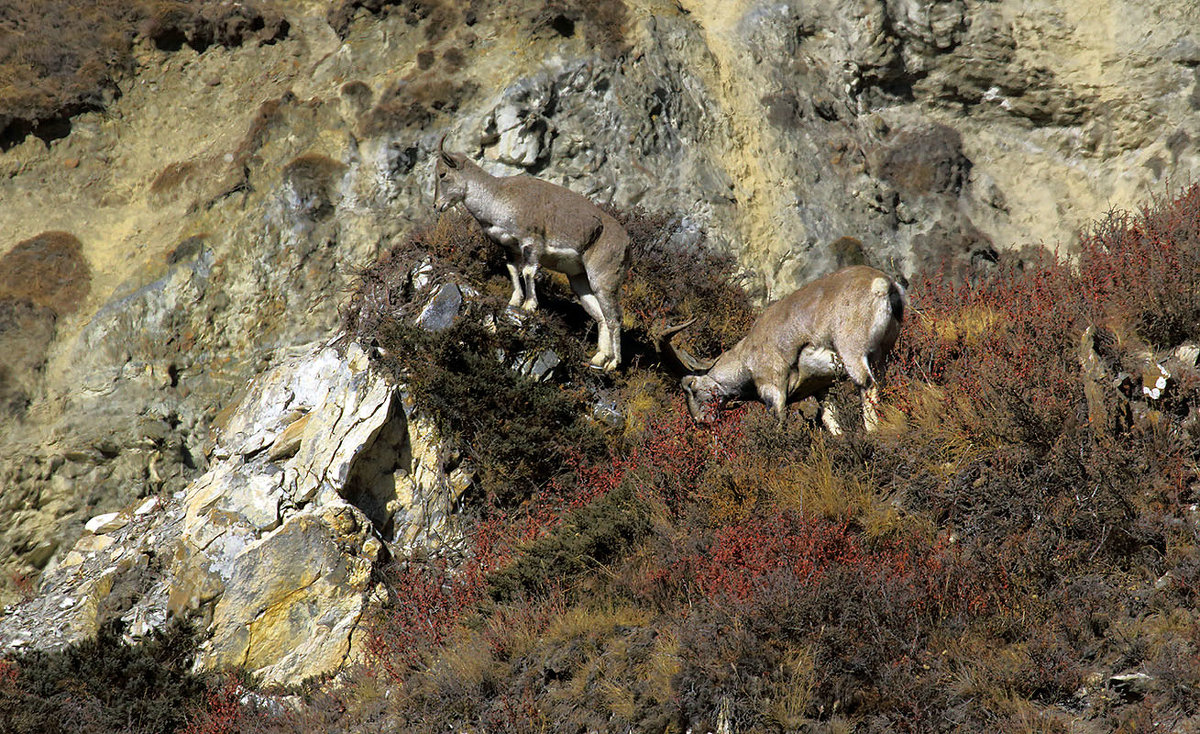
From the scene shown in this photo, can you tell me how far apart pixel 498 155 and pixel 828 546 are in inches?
409

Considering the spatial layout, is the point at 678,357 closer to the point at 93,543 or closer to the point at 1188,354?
the point at 1188,354

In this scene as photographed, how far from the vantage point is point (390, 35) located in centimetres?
1784

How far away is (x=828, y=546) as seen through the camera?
766 cm

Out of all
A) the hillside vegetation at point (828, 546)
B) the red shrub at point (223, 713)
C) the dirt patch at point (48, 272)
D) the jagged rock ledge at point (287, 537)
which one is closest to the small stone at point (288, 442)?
the jagged rock ledge at point (287, 537)

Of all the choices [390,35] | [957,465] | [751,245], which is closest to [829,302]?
[957,465]

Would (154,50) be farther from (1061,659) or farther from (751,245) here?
(1061,659)

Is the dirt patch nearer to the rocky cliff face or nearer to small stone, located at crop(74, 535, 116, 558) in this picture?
the rocky cliff face

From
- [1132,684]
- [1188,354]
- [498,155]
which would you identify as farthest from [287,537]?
[1188,354]

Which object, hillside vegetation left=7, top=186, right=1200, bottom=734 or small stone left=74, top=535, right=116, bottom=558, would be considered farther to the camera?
small stone left=74, top=535, right=116, bottom=558

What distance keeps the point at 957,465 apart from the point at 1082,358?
1705 mm

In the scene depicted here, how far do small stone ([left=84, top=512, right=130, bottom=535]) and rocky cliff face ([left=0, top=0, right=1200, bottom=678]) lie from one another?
1.58 ft

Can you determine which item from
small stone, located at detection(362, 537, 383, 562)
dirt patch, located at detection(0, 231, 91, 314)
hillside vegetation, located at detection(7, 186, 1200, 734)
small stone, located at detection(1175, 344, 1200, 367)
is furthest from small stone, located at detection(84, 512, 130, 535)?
small stone, located at detection(1175, 344, 1200, 367)

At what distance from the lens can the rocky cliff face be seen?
14.1 m

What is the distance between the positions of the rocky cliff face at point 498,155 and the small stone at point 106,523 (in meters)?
0.48
